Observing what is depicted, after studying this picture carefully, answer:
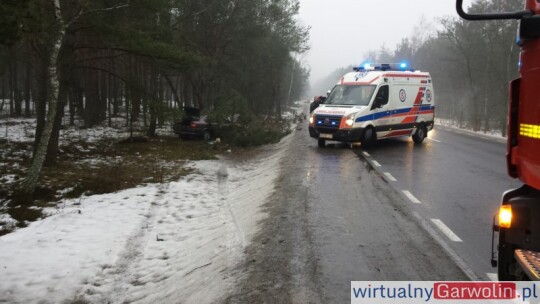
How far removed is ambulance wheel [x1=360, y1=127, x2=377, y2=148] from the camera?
1479 cm

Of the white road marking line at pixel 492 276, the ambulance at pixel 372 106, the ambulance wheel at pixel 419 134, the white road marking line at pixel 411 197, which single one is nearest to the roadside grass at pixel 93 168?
the ambulance at pixel 372 106

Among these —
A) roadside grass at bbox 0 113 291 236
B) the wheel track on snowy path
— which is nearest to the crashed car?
roadside grass at bbox 0 113 291 236

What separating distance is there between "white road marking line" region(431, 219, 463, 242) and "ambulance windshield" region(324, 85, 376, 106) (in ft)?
28.1

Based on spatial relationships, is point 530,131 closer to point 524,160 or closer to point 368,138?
point 524,160

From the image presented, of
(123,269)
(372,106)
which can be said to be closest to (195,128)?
(372,106)

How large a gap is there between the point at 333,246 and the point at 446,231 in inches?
72.6

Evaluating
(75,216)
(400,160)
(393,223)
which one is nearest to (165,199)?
(75,216)

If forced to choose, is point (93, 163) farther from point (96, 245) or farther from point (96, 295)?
point (96, 295)

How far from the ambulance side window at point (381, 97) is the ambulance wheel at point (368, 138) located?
804mm

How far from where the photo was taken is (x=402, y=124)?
16.2 meters

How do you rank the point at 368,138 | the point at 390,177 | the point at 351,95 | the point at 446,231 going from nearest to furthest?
the point at 446,231
the point at 390,177
the point at 368,138
the point at 351,95

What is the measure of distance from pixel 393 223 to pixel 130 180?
27.9 feet

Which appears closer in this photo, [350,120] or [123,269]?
[123,269]

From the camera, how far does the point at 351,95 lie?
15.5 metres
